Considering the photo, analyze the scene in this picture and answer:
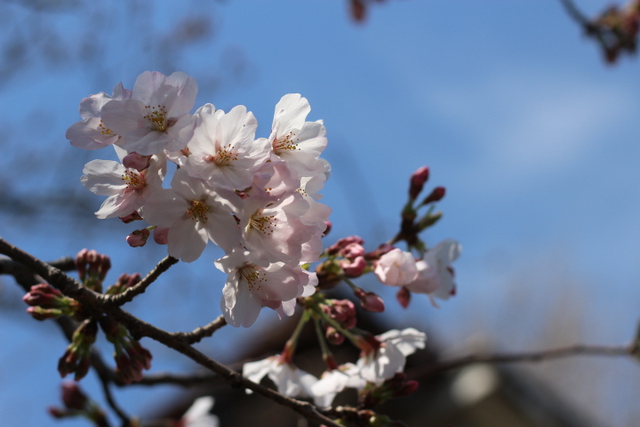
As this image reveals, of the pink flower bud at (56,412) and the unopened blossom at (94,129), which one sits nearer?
the unopened blossom at (94,129)

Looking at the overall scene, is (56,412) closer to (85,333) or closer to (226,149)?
(85,333)

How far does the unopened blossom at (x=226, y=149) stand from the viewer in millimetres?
1258

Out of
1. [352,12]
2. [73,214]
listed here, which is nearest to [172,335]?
[352,12]

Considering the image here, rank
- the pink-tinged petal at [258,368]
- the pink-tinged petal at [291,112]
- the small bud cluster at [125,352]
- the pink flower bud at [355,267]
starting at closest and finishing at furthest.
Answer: the pink-tinged petal at [291,112] < the small bud cluster at [125,352] < the pink flower bud at [355,267] < the pink-tinged petal at [258,368]

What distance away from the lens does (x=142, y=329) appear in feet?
4.85

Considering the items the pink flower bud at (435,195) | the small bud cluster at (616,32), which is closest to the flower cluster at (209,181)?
the pink flower bud at (435,195)

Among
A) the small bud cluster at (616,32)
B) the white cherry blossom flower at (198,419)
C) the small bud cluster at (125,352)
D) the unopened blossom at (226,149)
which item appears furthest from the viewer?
the small bud cluster at (616,32)

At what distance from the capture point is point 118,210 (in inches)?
54.0

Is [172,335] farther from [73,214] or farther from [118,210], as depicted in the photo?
[73,214]

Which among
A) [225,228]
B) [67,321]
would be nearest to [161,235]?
[225,228]

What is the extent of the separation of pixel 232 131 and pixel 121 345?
28.4 inches

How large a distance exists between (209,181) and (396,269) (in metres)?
0.76

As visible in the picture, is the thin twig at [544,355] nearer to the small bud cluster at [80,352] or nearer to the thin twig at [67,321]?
the thin twig at [67,321]

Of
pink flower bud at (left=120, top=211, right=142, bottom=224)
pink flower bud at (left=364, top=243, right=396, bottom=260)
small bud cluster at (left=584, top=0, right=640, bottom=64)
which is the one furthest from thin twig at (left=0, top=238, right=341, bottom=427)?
small bud cluster at (left=584, top=0, right=640, bottom=64)
